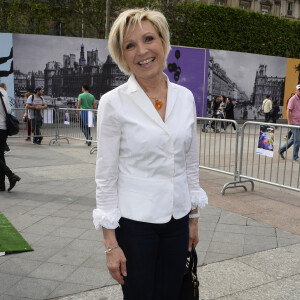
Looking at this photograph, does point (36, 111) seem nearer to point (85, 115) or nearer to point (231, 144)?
point (85, 115)

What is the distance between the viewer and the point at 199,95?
2156cm

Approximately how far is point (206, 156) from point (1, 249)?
554 cm

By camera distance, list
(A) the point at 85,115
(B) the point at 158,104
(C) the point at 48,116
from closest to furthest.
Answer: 1. (B) the point at 158,104
2. (A) the point at 85,115
3. (C) the point at 48,116

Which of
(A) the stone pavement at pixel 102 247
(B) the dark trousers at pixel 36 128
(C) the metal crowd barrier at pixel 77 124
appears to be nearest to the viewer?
(A) the stone pavement at pixel 102 247

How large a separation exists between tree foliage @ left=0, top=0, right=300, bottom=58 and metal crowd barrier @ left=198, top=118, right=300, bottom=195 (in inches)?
822

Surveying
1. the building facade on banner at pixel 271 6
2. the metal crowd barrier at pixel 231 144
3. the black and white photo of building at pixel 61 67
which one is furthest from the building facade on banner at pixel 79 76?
the building facade on banner at pixel 271 6

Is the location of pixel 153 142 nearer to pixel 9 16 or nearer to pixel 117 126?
pixel 117 126

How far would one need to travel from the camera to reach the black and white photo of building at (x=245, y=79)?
22.3 meters

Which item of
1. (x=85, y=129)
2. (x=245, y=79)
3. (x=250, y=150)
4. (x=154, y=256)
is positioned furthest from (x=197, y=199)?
(x=245, y=79)

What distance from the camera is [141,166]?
1.77 m

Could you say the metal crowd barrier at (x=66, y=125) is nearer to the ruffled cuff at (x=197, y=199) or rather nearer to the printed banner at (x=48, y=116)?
the printed banner at (x=48, y=116)

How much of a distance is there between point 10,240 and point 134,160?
2.97 metres

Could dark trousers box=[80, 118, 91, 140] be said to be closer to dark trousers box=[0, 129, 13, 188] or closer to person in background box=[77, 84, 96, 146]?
person in background box=[77, 84, 96, 146]

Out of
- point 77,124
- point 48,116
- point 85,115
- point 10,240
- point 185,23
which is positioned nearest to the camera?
point 10,240
